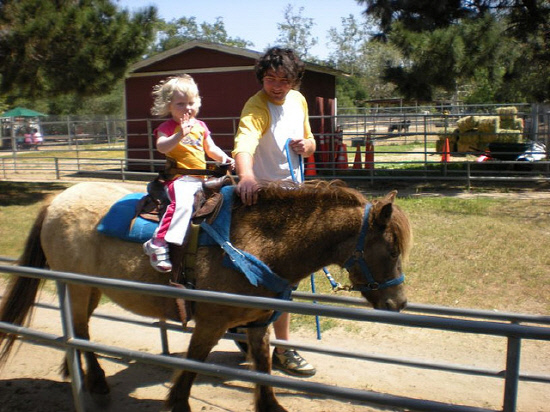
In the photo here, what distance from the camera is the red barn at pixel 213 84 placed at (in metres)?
15.0

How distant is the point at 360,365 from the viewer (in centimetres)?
405

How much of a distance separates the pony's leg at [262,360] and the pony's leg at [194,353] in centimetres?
30

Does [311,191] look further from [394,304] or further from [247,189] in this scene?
[394,304]

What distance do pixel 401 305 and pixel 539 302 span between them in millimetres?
3254

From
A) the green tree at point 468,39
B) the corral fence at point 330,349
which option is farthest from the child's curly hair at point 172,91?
the green tree at point 468,39

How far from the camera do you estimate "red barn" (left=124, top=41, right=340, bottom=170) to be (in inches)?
591

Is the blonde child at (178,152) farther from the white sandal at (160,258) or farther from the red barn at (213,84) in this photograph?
the red barn at (213,84)

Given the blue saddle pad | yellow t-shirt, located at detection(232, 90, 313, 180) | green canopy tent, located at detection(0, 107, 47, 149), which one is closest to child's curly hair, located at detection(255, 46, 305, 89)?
yellow t-shirt, located at detection(232, 90, 313, 180)

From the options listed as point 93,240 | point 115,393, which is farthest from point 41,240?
point 115,393

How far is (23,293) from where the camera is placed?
3635 millimetres

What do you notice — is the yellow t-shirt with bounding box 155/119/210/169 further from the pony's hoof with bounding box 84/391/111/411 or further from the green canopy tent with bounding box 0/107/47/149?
the green canopy tent with bounding box 0/107/47/149

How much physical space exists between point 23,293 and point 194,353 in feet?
4.80

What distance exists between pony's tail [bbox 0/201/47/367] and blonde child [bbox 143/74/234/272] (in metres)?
1.09

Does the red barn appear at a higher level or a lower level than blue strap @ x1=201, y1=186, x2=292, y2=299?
higher
